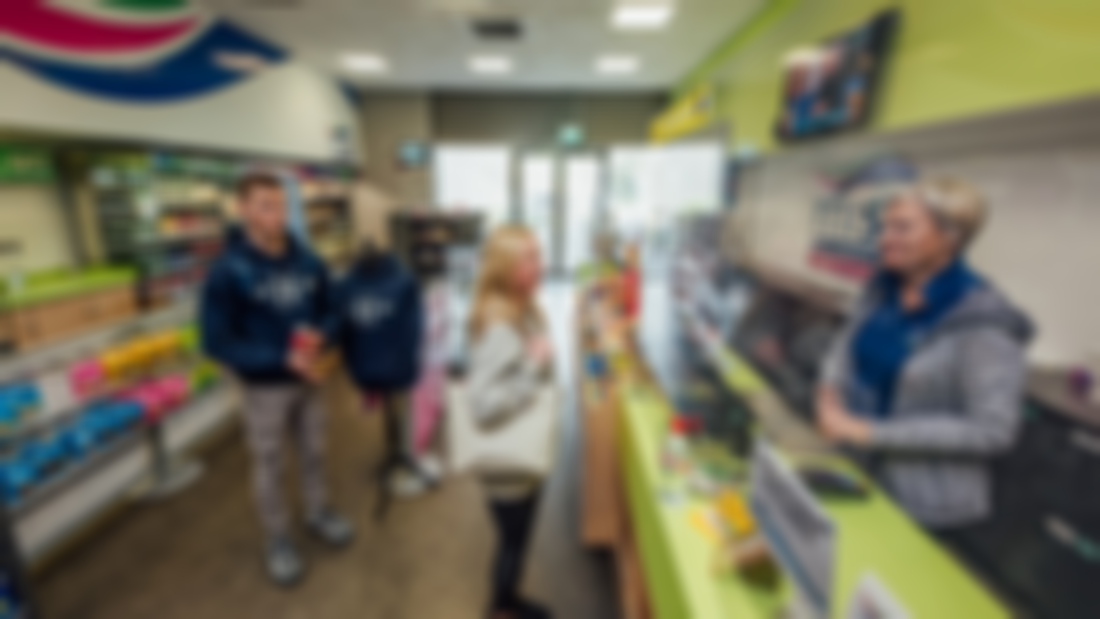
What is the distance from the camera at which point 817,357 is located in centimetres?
195

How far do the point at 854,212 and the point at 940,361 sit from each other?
3.95ft

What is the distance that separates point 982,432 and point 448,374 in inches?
163

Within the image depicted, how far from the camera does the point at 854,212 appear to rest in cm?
214

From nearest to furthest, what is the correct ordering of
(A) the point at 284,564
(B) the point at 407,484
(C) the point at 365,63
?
1. (A) the point at 284,564
2. (B) the point at 407,484
3. (C) the point at 365,63

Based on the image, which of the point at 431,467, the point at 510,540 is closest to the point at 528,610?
the point at 510,540

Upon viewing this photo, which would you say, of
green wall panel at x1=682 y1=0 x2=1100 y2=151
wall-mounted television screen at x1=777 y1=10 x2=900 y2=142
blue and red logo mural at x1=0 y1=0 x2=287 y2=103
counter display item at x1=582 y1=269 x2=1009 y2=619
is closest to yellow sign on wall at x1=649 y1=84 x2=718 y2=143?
wall-mounted television screen at x1=777 y1=10 x2=900 y2=142

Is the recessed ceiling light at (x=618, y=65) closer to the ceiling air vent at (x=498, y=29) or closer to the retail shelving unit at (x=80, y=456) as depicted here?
the ceiling air vent at (x=498, y=29)

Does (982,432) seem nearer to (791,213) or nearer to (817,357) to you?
(817,357)

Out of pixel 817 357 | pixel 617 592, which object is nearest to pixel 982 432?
pixel 817 357

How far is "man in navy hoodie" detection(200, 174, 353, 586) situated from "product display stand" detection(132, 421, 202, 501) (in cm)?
131

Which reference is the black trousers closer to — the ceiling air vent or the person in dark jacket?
the person in dark jacket

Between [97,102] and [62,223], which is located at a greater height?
[97,102]

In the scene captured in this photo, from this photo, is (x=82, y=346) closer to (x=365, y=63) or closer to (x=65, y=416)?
(x=65, y=416)

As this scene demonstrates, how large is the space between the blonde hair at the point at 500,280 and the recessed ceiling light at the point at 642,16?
10.1 feet
